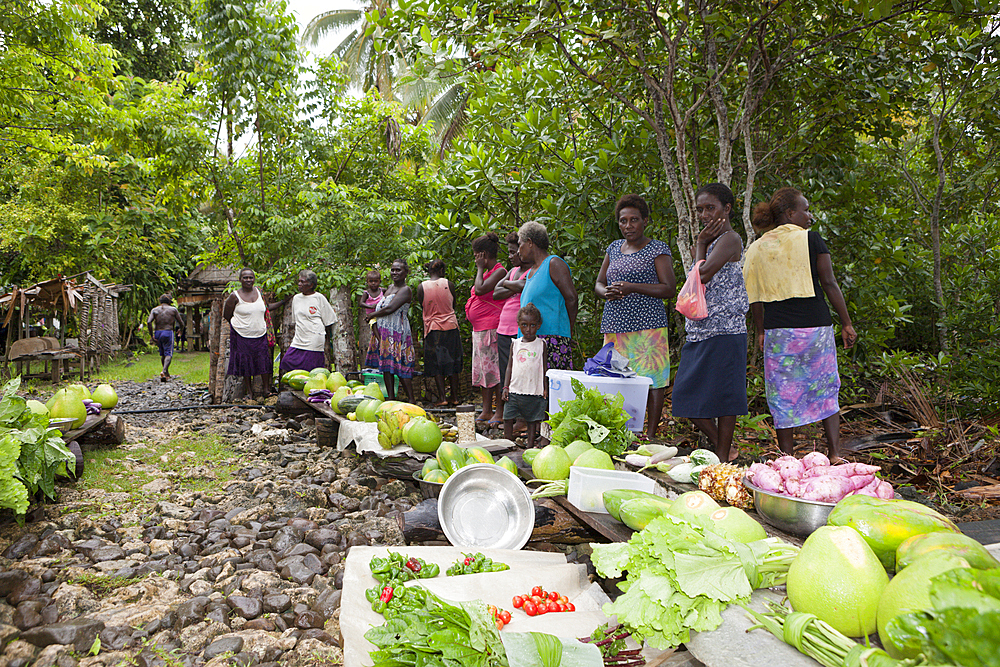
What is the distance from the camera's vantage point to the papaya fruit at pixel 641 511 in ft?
7.64

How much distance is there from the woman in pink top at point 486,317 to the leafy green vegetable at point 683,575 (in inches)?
175

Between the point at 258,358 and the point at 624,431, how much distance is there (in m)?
6.73

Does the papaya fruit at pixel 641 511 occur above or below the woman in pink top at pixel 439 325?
below

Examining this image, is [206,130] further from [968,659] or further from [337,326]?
[968,659]

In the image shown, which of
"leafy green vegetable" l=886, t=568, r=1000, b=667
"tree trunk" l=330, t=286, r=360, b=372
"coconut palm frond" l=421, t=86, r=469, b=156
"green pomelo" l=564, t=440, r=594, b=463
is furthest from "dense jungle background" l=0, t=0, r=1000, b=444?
"coconut palm frond" l=421, t=86, r=469, b=156

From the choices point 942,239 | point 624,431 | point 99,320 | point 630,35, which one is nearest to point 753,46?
point 630,35

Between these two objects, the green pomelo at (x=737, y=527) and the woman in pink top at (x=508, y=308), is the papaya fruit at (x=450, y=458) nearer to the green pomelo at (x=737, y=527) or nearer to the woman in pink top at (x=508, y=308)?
the green pomelo at (x=737, y=527)

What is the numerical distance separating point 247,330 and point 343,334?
153cm

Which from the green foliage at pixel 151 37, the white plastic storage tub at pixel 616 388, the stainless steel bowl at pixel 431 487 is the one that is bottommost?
the stainless steel bowl at pixel 431 487

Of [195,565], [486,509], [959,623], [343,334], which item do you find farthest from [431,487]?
[343,334]

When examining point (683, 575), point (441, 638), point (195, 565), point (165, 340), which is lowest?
point (195, 565)

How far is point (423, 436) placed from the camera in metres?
4.39

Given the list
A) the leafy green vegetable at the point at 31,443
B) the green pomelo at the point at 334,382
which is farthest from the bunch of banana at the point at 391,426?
the green pomelo at the point at 334,382

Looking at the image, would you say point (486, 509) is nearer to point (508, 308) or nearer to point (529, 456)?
point (529, 456)
